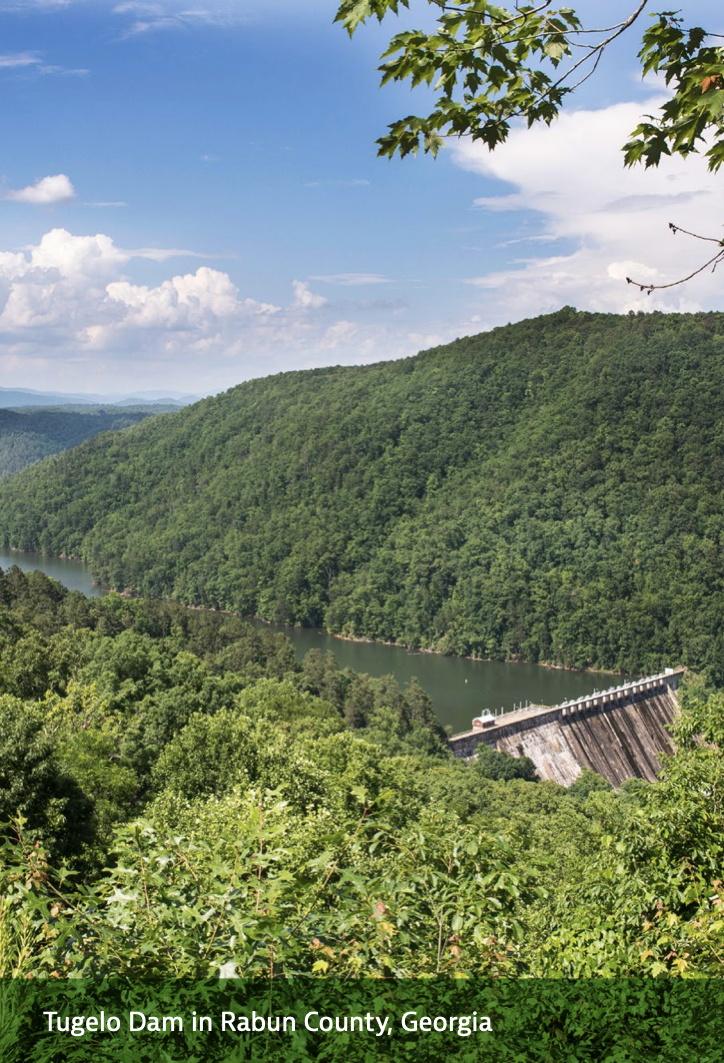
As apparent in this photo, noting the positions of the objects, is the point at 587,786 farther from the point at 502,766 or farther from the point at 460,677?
the point at 460,677

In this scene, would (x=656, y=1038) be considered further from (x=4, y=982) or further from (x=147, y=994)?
(x=4, y=982)

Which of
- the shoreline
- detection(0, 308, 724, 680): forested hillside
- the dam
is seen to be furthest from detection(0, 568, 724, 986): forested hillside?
detection(0, 308, 724, 680): forested hillside

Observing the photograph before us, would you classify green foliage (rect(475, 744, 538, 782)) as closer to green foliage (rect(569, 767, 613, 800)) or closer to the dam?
the dam

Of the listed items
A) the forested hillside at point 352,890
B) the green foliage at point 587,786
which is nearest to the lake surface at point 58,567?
the green foliage at point 587,786

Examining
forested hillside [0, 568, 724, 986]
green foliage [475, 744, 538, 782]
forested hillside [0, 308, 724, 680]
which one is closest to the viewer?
forested hillside [0, 568, 724, 986]

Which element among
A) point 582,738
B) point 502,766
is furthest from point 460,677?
point 502,766
